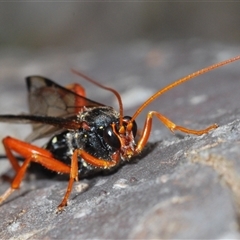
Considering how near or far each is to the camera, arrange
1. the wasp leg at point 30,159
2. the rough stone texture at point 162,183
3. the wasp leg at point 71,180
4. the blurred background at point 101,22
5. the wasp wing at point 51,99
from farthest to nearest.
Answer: the blurred background at point 101,22
the wasp wing at point 51,99
the wasp leg at point 30,159
the wasp leg at point 71,180
the rough stone texture at point 162,183

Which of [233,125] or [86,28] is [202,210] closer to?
[233,125]

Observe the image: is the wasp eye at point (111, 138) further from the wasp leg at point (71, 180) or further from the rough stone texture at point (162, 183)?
the wasp leg at point (71, 180)

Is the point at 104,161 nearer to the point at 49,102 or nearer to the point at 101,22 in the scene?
the point at 49,102

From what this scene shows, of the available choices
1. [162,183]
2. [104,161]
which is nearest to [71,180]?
[104,161]

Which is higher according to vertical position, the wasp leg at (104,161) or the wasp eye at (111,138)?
the wasp eye at (111,138)

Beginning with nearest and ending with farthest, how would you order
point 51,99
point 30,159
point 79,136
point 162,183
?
point 162,183, point 30,159, point 79,136, point 51,99

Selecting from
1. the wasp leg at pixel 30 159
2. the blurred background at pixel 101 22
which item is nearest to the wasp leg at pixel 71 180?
the wasp leg at pixel 30 159

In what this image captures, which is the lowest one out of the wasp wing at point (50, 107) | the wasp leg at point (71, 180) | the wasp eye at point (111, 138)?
the wasp leg at point (71, 180)
